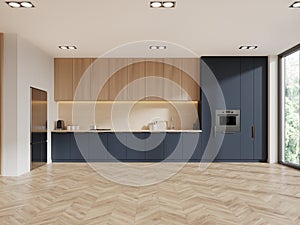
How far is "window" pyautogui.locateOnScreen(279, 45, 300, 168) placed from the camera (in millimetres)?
7969

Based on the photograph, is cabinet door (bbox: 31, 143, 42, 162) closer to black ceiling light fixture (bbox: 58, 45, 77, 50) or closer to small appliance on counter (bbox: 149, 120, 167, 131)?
black ceiling light fixture (bbox: 58, 45, 77, 50)

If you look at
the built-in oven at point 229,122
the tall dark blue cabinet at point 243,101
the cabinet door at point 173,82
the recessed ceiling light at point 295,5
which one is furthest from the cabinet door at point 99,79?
the recessed ceiling light at point 295,5

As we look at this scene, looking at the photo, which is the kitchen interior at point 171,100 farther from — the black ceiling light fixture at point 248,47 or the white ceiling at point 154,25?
the black ceiling light fixture at point 248,47

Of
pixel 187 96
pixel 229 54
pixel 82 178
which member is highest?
pixel 229 54

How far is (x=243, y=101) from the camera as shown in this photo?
9.09 meters

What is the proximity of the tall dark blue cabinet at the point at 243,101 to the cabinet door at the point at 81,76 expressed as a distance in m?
2.87

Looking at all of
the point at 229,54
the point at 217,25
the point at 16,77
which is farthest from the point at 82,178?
the point at 229,54

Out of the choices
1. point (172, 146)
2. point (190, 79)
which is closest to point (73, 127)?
point (172, 146)

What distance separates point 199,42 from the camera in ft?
24.8

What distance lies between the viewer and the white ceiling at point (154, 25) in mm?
5238

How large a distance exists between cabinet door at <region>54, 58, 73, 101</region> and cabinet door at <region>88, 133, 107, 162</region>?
1197 millimetres

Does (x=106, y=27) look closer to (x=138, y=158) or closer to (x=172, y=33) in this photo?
(x=172, y=33)

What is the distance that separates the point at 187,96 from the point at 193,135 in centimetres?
100

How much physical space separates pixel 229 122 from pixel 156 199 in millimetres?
4838
